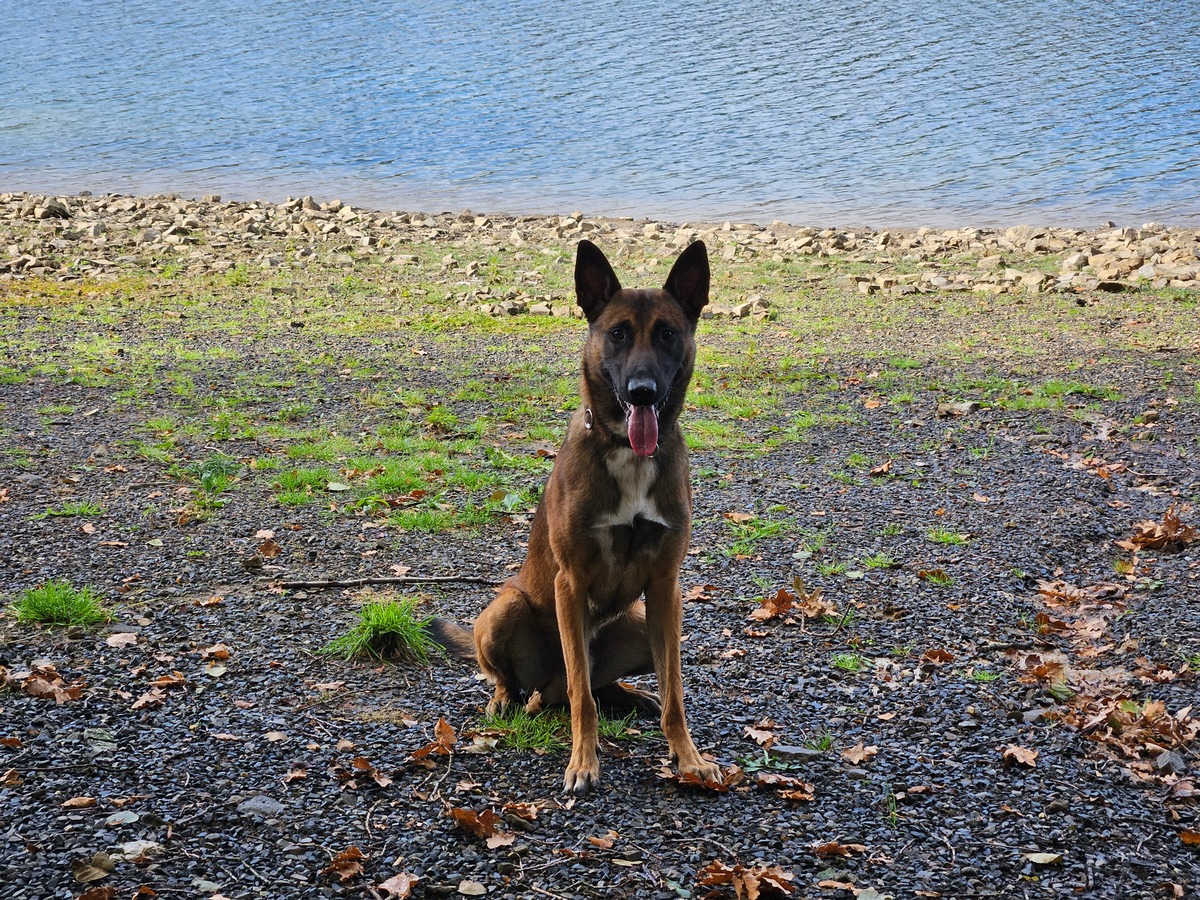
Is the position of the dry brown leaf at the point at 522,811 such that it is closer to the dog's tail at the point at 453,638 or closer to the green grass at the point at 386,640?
the dog's tail at the point at 453,638

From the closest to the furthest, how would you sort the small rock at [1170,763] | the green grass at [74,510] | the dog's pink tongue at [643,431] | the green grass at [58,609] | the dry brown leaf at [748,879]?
the dry brown leaf at [748,879]
the small rock at [1170,763]
the dog's pink tongue at [643,431]
the green grass at [58,609]
the green grass at [74,510]

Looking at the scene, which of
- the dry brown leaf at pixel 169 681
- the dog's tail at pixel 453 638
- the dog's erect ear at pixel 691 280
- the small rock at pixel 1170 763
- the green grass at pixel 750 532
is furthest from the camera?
the green grass at pixel 750 532

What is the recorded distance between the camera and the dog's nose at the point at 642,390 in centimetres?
407

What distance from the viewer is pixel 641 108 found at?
116ft

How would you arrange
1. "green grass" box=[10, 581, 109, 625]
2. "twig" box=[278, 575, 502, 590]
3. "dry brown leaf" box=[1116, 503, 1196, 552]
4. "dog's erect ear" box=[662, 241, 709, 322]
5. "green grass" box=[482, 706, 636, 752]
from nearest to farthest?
"green grass" box=[482, 706, 636, 752]
"dog's erect ear" box=[662, 241, 709, 322]
"green grass" box=[10, 581, 109, 625]
"twig" box=[278, 575, 502, 590]
"dry brown leaf" box=[1116, 503, 1196, 552]

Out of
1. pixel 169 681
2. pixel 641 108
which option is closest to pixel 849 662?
pixel 169 681

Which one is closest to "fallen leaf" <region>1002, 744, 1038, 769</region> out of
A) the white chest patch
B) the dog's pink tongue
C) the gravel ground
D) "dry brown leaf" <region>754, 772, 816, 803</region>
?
the gravel ground

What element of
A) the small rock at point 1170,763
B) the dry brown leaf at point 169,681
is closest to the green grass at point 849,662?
the small rock at point 1170,763

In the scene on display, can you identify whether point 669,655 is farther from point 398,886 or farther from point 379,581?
point 379,581

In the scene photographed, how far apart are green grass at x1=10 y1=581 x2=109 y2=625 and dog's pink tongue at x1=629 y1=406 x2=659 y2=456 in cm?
301

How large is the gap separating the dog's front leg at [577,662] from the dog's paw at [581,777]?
0.01 meters

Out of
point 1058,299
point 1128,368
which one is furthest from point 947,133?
point 1128,368

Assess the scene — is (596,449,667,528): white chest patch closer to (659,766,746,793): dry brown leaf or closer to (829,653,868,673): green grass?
(659,766,746,793): dry brown leaf

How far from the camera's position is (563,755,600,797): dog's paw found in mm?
3979
